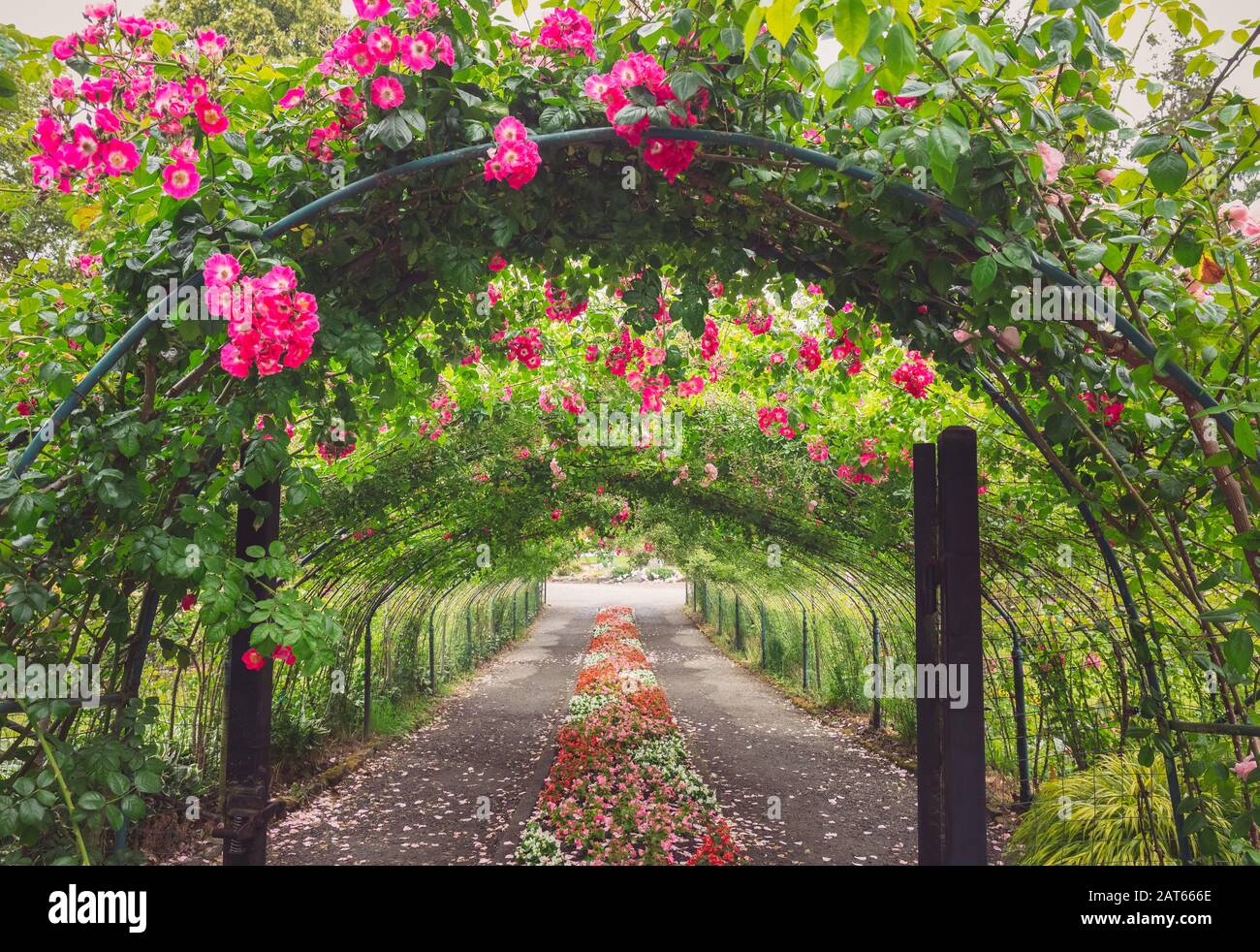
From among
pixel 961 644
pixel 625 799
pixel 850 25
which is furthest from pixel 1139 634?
pixel 625 799

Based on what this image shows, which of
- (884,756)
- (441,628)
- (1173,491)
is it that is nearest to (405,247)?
(1173,491)

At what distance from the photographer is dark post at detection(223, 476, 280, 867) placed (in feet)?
8.09

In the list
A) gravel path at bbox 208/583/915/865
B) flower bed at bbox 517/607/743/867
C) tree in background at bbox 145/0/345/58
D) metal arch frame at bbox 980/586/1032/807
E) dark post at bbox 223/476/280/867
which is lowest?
gravel path at bbox 208/583/915/865

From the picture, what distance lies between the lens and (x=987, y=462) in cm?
447

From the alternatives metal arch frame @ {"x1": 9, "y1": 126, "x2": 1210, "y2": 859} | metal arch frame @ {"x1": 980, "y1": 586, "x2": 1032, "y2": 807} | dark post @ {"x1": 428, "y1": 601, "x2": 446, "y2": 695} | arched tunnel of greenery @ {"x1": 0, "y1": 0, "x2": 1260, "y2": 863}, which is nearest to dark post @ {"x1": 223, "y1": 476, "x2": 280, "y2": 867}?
arched tunnel of greenery @ {"x1": 0, "y1": 0, "x2": 1260, "y2": 863}

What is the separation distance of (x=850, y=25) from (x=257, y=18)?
18.6 m

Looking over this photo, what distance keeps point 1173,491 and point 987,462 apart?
2547mm

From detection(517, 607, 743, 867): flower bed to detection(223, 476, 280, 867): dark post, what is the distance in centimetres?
254

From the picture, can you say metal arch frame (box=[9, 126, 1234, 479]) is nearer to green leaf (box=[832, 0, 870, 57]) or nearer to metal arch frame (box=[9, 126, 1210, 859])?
metal arch frame (box=[9, 126, 1210, 859])

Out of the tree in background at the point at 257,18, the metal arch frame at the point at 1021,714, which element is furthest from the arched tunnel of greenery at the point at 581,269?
the tree in background at the point at 257,18

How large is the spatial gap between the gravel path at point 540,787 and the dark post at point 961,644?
341cm

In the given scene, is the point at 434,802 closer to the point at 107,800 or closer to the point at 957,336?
the point at 107,800

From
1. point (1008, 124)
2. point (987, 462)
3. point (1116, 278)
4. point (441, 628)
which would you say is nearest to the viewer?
point (1116, 278)

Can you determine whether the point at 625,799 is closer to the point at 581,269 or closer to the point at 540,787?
the point at 540,787
